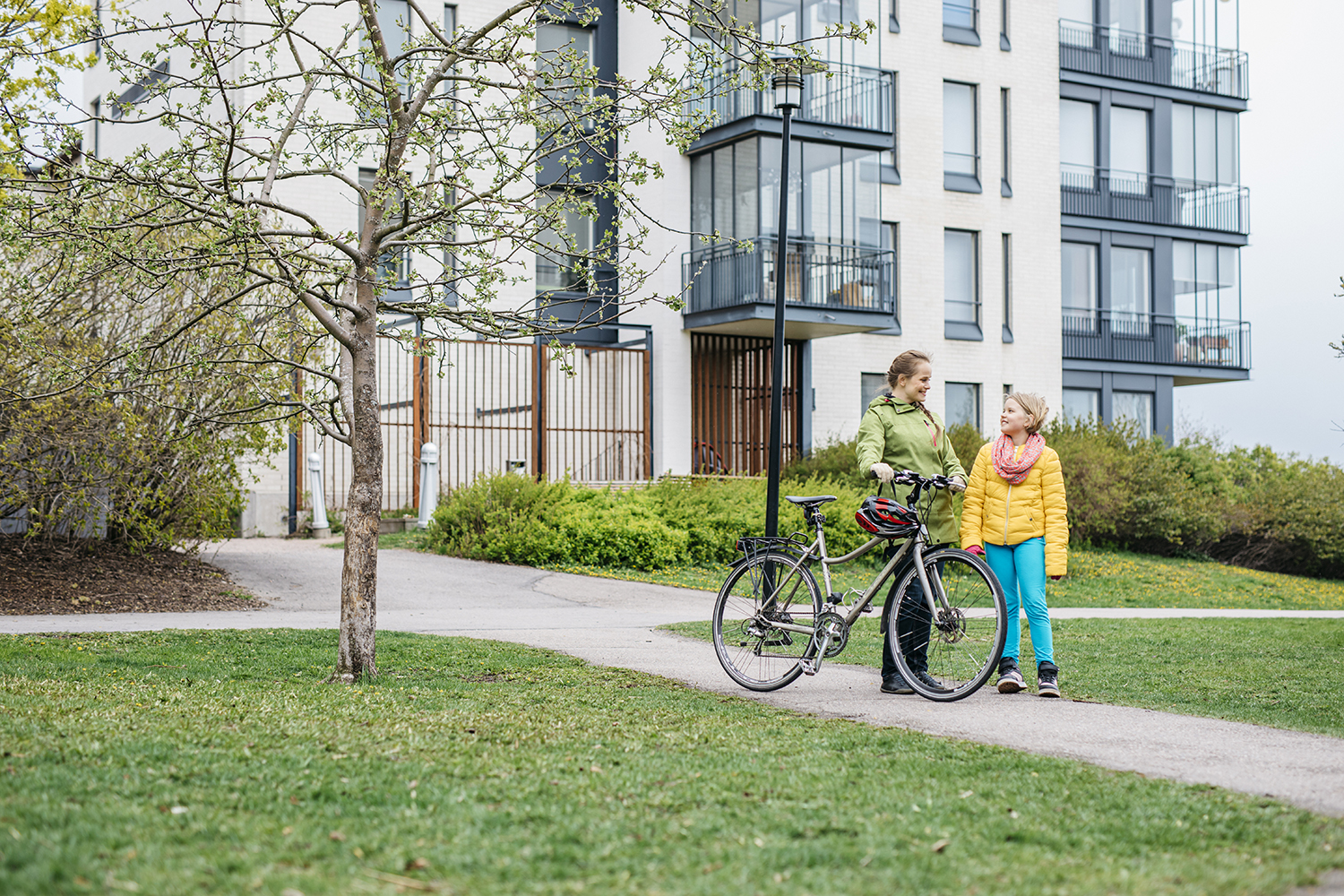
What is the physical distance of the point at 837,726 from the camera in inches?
238

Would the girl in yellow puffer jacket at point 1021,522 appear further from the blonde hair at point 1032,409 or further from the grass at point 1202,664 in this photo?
the grass at point 1202,664

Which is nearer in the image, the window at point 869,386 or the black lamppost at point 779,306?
the black lamppost at point 779,306

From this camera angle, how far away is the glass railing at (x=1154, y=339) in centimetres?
3097

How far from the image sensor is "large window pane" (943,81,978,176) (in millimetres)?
28750

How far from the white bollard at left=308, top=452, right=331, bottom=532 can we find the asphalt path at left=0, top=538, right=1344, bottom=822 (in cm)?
93

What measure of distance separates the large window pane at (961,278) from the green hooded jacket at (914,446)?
71.8ft

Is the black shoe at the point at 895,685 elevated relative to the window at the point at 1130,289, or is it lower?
lower

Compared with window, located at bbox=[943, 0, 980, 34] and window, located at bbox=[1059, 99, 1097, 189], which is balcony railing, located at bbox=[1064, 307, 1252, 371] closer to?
window, located at bbox=[1059, 99, 1097, 189]

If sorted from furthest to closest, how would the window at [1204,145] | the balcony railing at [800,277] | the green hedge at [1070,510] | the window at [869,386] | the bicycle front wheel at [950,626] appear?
the window at [1204,145], the window at [869,386], the balcony railing at [800,277], the green hedge at [1070,510], the bicycle front wheel at [950,626]

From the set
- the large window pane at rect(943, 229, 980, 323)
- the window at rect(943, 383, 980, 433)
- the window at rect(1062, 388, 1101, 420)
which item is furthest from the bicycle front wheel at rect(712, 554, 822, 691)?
the window at rect(1062, 388, 1101, 420)

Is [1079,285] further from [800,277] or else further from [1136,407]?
[800,277]

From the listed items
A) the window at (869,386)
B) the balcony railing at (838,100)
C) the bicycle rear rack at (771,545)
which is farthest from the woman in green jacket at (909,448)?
the window at (869,386)

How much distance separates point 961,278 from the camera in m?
29.0

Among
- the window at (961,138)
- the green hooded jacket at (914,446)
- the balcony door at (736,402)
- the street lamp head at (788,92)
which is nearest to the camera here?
the green hooded jacket at (914,446)
